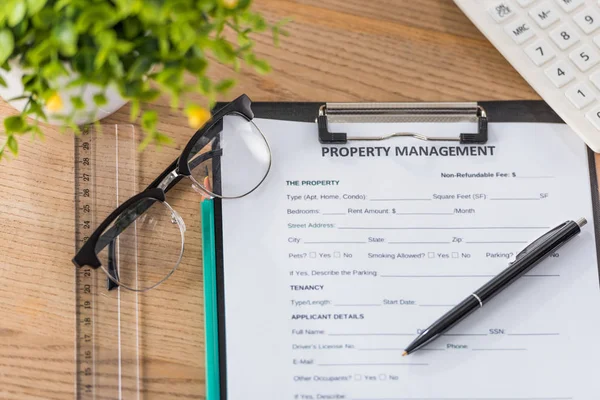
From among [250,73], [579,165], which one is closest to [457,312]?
[579,165]

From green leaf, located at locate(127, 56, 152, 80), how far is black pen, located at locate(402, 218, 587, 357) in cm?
35

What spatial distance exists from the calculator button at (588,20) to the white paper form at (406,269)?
104 mm

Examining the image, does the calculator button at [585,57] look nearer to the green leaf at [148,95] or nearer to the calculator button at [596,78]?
the calculator button at [596,78]

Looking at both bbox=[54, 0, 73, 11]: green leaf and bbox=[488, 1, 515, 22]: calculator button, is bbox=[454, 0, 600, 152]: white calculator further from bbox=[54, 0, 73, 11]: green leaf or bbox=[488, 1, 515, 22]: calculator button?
bbox=[54, 0, 73, 11]: green leaf

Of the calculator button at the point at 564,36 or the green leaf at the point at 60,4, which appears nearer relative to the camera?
the green leaf at the point at 60,4

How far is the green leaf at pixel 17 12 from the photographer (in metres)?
0.44

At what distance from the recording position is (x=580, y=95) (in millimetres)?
679

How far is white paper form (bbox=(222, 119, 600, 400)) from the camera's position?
63 centimetres

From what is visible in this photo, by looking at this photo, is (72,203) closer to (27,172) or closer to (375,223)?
(27,172)

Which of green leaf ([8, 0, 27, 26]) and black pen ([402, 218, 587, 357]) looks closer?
green leaf ([8, 0, 27, 26])

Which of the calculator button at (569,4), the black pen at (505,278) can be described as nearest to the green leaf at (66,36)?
the black pen at (505,278)

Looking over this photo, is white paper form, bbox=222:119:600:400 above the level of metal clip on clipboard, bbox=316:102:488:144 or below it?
below

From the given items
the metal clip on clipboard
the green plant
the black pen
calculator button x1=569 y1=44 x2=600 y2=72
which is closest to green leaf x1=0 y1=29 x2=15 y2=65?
the green plant

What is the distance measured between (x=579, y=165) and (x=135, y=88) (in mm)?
458
